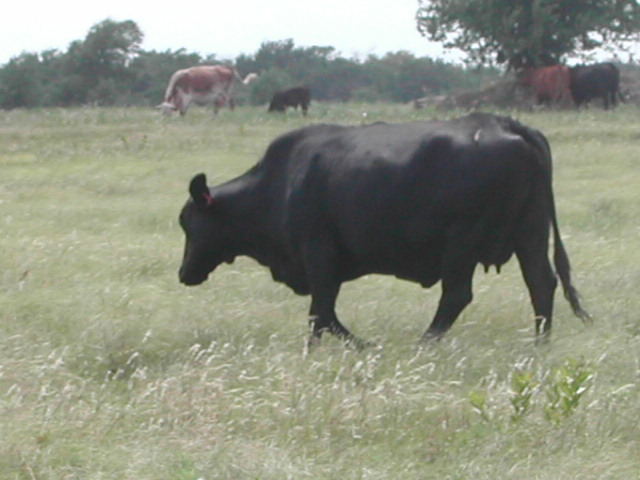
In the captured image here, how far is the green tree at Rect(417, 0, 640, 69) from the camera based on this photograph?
36062 mm

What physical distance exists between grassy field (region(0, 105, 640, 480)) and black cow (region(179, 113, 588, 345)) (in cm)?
31

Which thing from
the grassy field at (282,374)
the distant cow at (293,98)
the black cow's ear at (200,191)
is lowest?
the distant cow at (293,98)

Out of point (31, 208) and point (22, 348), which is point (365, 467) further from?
point (31, 208)

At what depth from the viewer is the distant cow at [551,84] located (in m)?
35.3

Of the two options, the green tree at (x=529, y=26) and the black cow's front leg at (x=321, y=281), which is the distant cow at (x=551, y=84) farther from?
the black cow's front leg at (x=321, y=281)

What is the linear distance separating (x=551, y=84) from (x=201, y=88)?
940cm

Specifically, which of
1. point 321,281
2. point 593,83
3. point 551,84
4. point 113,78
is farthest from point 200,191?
point 113,78

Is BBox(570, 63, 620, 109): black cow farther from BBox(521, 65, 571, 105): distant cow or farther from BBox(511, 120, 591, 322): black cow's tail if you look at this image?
BBox(511, 120, 591, 322): black cow's tail

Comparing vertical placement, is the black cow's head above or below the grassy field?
above

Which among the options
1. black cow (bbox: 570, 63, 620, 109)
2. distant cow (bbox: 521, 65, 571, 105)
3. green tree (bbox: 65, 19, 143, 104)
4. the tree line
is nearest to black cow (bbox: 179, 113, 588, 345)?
distant cow (bbox: 521, 65, 571, 105)

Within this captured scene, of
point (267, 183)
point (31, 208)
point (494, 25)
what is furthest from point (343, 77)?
point (267, 183)

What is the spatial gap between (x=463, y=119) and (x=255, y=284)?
228cm

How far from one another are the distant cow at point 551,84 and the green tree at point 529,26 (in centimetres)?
111

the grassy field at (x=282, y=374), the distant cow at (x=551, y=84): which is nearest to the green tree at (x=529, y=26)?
the distant cow at (x=551, y=84)
